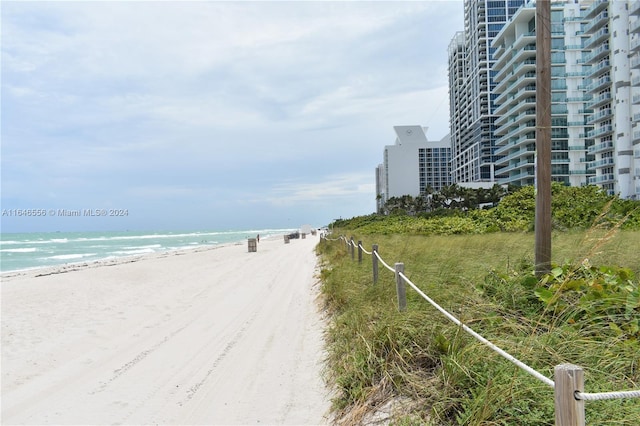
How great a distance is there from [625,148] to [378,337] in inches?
2290

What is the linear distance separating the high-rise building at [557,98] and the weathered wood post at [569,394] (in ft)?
228

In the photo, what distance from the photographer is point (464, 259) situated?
688cm

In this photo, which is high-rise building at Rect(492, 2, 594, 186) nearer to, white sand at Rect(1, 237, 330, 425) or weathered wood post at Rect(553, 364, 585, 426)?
white sand at Rect(1, 237, 330, 425)

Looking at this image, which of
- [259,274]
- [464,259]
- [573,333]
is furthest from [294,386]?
[259,274]

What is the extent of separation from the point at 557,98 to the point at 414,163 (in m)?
69.0

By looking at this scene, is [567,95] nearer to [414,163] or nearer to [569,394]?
[414,163]

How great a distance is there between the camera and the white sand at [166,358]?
A: 448 cm

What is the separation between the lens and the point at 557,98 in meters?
68.1

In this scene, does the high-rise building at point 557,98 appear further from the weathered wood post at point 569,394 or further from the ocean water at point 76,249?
the weathered wood post at point 569,394

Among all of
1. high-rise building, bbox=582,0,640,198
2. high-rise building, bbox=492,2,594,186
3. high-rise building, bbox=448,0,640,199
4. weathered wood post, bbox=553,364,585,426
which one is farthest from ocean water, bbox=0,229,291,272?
high-rise building, bbox=582,0,640,198

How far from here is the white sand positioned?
448cm

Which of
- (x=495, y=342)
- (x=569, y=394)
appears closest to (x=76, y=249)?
(x=495, y=342)

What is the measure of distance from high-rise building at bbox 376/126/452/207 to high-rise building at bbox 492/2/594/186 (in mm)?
65109

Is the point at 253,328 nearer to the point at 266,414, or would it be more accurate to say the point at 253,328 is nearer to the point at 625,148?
the point at 266,414
